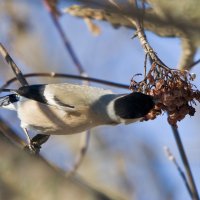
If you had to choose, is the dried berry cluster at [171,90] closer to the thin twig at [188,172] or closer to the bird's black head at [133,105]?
the bird's black head at [133,105]

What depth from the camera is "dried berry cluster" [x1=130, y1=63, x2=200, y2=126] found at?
1.53 metres

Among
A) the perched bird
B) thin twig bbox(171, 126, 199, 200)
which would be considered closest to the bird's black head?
the perched bird

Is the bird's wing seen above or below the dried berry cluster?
above

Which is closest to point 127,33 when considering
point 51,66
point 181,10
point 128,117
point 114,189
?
point 51,66

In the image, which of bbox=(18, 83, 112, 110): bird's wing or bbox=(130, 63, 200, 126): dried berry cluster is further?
bbox=(18, 83, 112, 110): bird's wing

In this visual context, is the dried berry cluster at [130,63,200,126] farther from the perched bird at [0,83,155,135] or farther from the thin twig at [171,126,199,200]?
the perched bird at [0,83,155,135]

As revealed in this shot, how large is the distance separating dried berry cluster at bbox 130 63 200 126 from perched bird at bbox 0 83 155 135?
0.27 meters

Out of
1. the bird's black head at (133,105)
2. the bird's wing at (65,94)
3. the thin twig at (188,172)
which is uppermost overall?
the bird's wing at (65,94)

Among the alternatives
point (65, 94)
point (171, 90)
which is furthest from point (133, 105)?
point (65, 94)

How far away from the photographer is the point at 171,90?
5.05 feet

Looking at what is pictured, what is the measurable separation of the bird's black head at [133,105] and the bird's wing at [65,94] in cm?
17

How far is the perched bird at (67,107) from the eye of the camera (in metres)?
2.00

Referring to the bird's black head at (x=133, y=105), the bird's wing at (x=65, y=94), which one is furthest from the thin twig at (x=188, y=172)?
the bird's wing at (x=65, y=94)

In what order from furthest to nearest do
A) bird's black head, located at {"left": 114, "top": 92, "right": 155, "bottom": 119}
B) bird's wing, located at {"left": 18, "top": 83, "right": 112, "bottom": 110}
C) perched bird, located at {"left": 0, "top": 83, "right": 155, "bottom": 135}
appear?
bird's wing, located at {"left": 18, "top": 83, "right": 112, "bottom": 110} → perched bird, located at {"left": 0, "top": 83, "right": 155, "bottom": 135} → bird's black head, located at {"left": 114, "top": 92, "right": 155, "bottom": 119}
